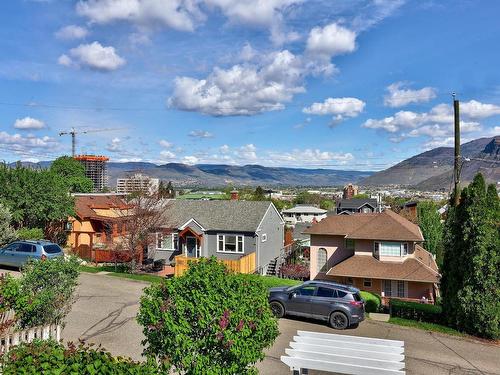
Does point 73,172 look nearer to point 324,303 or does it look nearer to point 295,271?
point 295,271

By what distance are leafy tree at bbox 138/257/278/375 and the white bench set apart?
2.07 meters

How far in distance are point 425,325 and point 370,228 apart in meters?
13.2

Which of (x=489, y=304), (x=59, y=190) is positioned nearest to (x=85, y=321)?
(x=489, y=304)

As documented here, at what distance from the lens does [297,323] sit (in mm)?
17391

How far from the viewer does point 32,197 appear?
33.9 metres

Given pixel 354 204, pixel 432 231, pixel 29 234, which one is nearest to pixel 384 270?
pixel 432 231

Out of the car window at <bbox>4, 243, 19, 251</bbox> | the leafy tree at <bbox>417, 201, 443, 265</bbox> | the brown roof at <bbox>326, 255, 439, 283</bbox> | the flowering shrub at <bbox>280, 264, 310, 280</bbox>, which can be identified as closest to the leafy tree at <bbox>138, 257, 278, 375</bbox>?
the car window at <bbox>4, 243, 19, 251</bbox>

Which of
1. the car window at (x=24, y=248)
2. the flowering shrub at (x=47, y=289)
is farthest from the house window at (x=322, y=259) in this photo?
the flowering shrub at (x=47, y=289)

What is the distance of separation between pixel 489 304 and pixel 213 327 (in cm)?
1273

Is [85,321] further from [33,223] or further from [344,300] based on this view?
[33,223]

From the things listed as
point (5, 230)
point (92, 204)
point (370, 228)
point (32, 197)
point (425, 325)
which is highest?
point (32, 197)

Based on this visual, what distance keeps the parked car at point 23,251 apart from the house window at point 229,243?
1216cm

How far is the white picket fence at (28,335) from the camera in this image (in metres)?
8.98

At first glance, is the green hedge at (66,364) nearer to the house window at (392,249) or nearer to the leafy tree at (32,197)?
the house window at (392,249)
